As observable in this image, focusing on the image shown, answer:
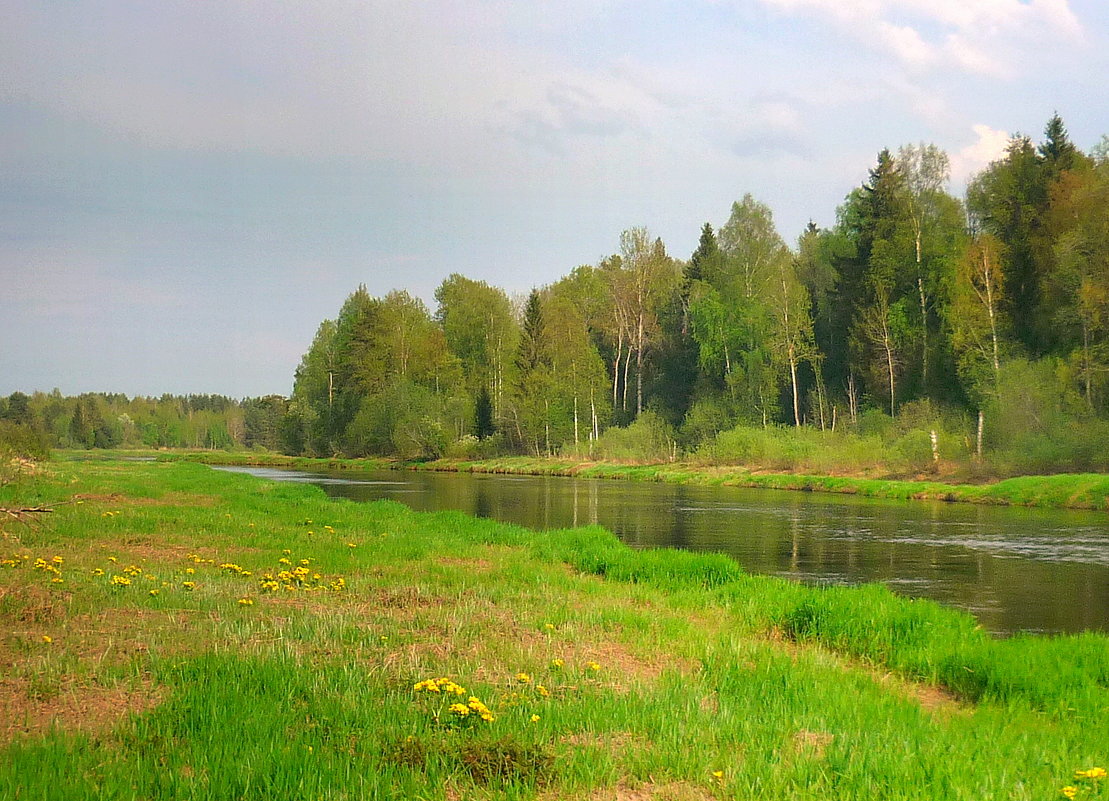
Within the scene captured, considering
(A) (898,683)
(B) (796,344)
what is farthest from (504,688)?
(B) (796,344)

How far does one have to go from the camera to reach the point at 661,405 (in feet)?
217

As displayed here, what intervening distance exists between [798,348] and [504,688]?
5103 cm

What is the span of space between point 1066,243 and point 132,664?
39387 millimetres

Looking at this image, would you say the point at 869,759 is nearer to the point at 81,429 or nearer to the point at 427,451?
the point at 427,451

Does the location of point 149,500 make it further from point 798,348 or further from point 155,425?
point 155,425

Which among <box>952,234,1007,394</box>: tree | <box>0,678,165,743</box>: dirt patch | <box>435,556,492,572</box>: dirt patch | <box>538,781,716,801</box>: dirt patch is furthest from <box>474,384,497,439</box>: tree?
<box>538,781,716,801</box>: dirt patch

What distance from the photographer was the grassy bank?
5043 millimetres

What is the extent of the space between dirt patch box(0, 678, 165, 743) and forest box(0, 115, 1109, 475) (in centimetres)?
3595

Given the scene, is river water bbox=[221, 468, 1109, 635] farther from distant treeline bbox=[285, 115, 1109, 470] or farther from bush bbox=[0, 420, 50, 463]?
bush bbox=[0, 420, 50, 463]

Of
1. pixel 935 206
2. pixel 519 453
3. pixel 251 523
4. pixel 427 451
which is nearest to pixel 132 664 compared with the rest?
pixel 251 523

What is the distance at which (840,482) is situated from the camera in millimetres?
40781

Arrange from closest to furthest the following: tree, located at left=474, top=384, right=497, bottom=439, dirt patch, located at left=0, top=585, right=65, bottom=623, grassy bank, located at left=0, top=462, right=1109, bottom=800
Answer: grassy bank, located at left=0, top=462, right=1109, bottom=800, dirt patch, located at left=0, top=585, right=65, bottom=623, tree, located at left=474, top=384, right=497, bottom=439

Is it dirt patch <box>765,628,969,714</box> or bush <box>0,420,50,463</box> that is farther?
bush <box>0,420,50,463</box>

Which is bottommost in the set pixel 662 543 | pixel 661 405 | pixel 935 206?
pixel 662 543
